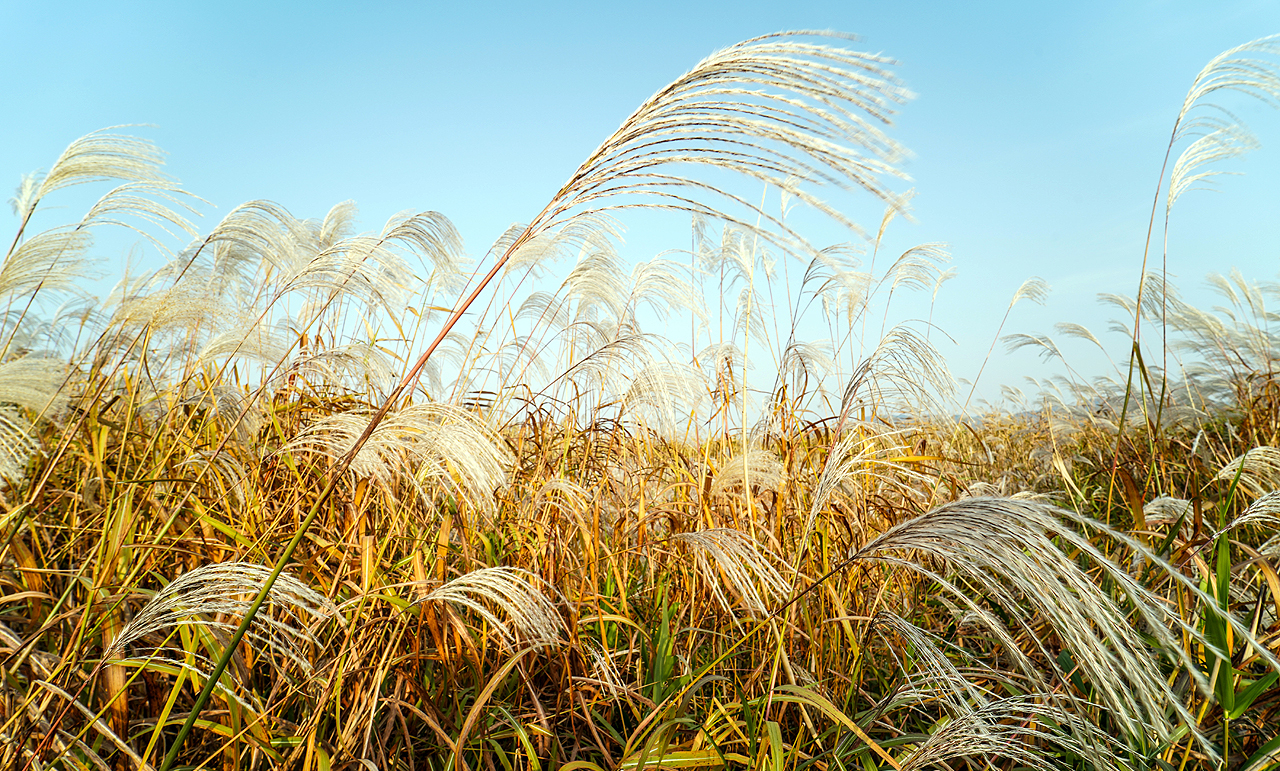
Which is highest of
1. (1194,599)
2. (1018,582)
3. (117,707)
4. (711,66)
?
(711,66)

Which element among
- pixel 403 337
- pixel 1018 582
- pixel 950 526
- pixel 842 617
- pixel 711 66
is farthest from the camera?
pixel 403 337

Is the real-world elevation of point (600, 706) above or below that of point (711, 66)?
below

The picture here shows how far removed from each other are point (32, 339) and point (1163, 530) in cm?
558

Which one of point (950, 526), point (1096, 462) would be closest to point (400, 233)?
point (950, 526)

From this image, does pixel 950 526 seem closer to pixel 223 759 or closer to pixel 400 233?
pixel 223 759

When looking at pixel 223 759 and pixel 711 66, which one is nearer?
pixel 711 66

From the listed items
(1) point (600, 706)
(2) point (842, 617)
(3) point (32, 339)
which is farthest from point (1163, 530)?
(3) point (32, 339)

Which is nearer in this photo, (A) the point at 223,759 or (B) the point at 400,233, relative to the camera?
(A) the point at 223,759

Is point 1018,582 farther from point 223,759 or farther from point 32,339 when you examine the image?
point 32,339

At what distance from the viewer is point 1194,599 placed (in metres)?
1.71

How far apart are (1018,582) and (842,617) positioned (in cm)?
100

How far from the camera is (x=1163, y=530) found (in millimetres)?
2316

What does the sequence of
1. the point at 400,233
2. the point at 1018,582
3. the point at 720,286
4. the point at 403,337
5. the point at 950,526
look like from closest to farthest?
the point at 1018,582 → the point at 950,526 → the point at 400,233 → the point at 403,337 → the point at 720,286

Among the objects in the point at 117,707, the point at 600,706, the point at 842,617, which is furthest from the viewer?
the point at 600,706
